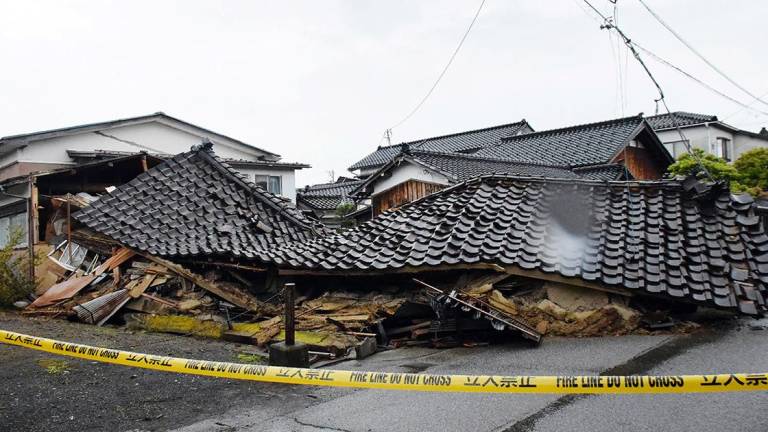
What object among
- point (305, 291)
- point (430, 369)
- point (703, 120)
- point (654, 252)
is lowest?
point (430, 369)

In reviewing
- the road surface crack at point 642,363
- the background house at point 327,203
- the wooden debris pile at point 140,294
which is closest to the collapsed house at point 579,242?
the road surface crack at point 642,363

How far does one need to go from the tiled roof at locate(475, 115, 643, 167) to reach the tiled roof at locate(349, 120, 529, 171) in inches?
185

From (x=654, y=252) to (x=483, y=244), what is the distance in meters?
2.63

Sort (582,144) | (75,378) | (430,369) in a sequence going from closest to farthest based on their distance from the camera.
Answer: (75,378) < (430,369) < (582,144)

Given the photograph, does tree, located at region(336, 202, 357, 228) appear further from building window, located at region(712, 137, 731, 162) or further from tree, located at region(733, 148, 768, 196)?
building window, located at region(712, 137, 731, 162)

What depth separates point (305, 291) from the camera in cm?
1012

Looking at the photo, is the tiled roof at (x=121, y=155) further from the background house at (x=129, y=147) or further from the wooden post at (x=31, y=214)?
the wooden post at (x=31, y=214)

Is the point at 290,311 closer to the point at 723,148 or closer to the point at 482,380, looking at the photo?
the point at 482,380

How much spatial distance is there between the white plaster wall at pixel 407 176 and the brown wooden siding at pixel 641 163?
8.94 metres

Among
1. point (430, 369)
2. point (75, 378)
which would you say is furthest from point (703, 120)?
point (75, 378)

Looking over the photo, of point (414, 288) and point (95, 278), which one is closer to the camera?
point (414, 288)

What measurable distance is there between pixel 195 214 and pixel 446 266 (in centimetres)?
631

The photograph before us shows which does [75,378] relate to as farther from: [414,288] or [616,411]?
[616,411]

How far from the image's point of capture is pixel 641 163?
83.5ft
